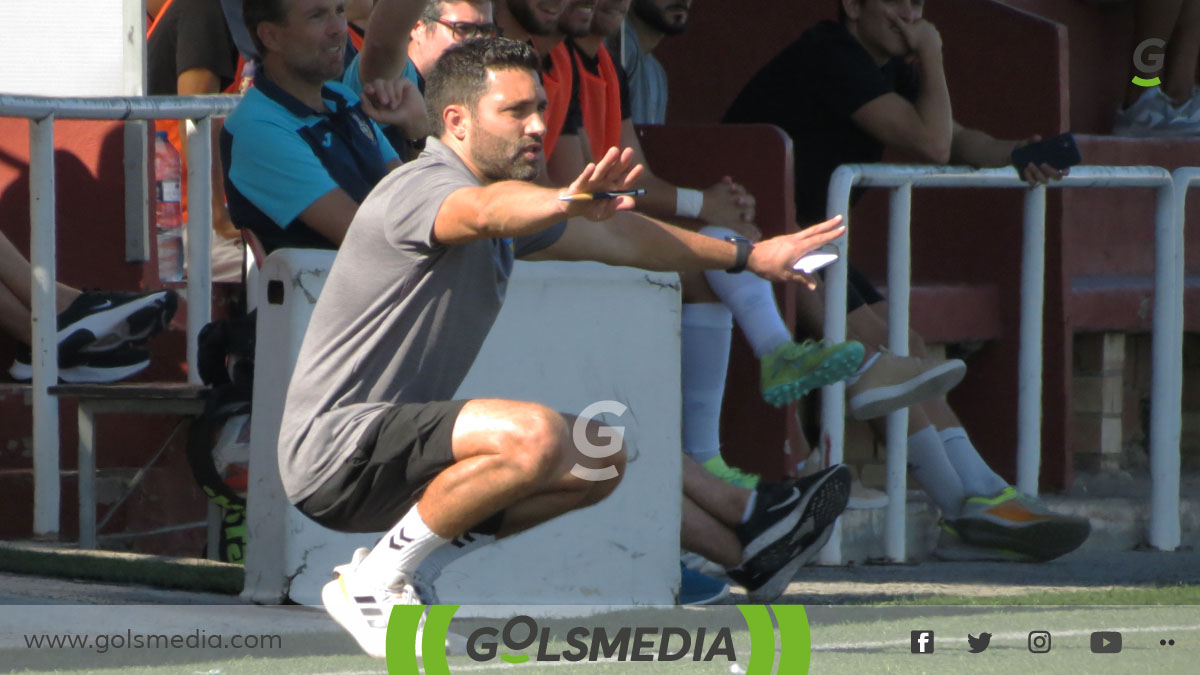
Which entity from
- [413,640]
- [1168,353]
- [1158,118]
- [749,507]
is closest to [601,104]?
[749,507]

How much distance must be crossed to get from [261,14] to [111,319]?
1274mm

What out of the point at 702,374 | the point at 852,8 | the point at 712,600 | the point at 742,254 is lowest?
the point at 712,600

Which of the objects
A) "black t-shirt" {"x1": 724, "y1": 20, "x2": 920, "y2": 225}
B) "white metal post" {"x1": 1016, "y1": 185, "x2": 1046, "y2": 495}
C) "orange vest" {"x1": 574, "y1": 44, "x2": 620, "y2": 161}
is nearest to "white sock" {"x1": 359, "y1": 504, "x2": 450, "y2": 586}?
"orange vest" {"x1": 574, "y1": 44, "x2": 620, "y2": 161}

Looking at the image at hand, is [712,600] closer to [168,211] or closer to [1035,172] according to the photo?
[1035,172]

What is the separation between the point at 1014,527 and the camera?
656 centimetres

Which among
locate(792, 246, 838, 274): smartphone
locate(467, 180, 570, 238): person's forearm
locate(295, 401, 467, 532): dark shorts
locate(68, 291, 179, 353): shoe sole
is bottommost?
locate(295, 401, 467, 532): dark shorts

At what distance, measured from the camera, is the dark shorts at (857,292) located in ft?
21.9

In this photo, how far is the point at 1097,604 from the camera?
562cm

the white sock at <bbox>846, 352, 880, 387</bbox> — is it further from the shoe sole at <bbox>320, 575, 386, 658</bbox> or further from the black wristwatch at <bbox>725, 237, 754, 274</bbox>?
the shoe sole at <bbox>320, 575, 386, 658</bbox>

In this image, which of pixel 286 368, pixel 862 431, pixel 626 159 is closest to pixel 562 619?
pixel 286 368

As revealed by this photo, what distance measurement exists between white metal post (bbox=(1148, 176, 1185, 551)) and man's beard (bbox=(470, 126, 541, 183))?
3.69 m

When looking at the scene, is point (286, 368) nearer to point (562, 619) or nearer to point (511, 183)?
point (562, 619)

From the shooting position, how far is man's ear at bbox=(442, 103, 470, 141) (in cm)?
440

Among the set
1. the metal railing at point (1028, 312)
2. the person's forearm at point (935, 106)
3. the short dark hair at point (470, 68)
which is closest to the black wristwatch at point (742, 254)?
the short dark hair at point (470, 68)
